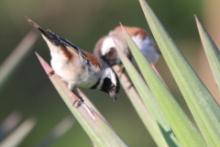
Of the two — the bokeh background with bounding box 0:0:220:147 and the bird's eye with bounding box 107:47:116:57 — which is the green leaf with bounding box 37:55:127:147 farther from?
the bokeh background with bounding box 0:0:220:147

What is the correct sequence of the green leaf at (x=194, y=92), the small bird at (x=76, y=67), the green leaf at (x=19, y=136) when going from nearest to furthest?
the green leaf at (x=194, y=92) → the small bird at (x=76, y=67) → the green leaf at (x=19, y=136)

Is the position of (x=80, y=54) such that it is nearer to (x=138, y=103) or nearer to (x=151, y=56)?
(x=138, y=103)

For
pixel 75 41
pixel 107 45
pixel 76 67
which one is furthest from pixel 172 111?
pixel 75 41

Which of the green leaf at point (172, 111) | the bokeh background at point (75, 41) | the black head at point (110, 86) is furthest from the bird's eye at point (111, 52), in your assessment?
the bokeh background at point (75, 41)

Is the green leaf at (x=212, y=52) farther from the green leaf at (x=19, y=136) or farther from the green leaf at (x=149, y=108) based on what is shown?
the green leaf at (x=19, y=136)

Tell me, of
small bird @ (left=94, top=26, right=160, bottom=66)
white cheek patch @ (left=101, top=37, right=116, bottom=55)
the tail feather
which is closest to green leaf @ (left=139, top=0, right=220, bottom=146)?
the tail feather

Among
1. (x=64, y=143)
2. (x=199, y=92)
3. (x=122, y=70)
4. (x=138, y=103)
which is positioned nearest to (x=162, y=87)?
(x=199, y=92)
